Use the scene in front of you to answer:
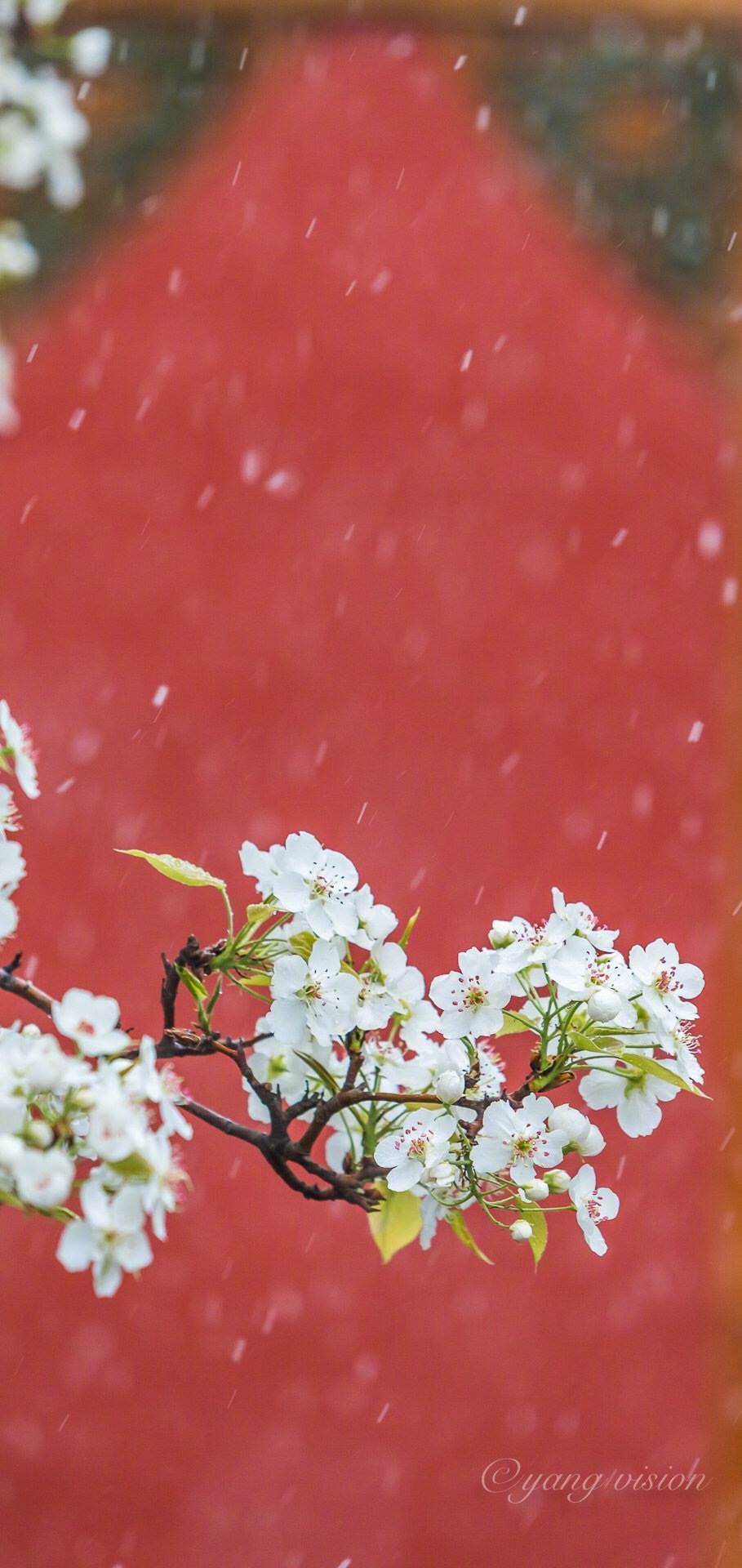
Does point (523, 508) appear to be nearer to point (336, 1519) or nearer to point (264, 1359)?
point (264, 1359)

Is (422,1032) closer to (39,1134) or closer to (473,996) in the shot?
(473,996)

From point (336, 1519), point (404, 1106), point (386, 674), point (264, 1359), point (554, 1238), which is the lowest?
point (336, 1519)

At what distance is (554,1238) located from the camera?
2037mm

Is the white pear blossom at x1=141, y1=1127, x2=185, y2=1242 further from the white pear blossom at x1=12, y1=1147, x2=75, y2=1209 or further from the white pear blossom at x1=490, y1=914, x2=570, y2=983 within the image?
the white pear blossom at x1=490, y1=914, x2=570, y2=983

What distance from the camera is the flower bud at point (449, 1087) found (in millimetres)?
655

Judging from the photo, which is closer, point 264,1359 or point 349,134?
point 264,1359

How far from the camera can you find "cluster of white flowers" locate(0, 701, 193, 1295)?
0.52 meters

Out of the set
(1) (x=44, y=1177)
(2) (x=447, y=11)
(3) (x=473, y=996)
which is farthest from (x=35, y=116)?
(1) (x=44, y=1177)

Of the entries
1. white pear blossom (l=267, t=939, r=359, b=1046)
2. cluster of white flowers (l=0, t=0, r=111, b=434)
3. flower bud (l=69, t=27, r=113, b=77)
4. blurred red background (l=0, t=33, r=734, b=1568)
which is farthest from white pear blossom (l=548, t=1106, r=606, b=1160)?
flower bud (l=69, t=27, r=113, b=77)

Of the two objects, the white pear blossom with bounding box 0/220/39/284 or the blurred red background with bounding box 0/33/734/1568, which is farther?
the blurred red background with bounding box 0/33/734/1568

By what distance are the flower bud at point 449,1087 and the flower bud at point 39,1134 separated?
20cm

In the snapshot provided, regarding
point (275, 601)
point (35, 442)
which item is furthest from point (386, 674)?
point (35, 442)

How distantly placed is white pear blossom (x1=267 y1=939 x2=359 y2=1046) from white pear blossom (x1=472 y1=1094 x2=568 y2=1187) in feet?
0.30

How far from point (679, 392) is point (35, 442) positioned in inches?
44.8
